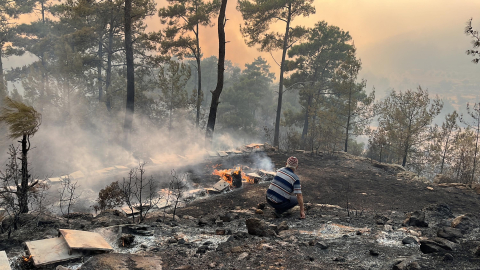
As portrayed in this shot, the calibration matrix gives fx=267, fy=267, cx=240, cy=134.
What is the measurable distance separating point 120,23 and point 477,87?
219 meters

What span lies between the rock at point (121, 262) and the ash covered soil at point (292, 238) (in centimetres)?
1

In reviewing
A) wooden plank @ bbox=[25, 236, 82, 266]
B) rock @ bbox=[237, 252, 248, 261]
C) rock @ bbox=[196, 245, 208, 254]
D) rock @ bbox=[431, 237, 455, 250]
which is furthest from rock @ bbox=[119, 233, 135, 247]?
rock @ bbox=[431, 237, 455, 250]

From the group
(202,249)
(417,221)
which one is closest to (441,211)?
(417,221)

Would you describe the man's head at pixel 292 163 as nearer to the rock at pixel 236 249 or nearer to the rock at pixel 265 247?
the rock at pixel 265 247

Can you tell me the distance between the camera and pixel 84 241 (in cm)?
358

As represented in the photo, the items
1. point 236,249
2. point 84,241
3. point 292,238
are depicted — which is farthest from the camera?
point 292,238

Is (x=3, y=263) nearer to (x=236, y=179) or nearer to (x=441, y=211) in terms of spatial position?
(x=236, y=179)

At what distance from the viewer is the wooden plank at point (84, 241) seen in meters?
3.44

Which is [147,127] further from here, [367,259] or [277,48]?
[367,259]

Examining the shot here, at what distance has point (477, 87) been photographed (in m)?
170

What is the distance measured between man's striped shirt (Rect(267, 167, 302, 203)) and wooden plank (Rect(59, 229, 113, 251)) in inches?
132

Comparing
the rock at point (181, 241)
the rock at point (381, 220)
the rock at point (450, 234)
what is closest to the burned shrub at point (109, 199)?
the rock at point (181, 241)

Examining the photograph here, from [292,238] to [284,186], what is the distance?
132 centimetres

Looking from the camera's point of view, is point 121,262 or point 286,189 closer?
point 121,262
